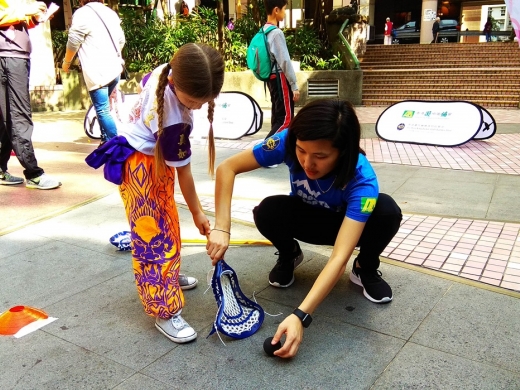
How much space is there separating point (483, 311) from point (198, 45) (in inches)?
69.3

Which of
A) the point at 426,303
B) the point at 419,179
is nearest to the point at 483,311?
the point at 426,303

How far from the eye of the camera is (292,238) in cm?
259

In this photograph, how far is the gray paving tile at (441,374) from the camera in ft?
5.98

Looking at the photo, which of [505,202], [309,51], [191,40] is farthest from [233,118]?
[191,40]

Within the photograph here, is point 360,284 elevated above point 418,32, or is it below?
below

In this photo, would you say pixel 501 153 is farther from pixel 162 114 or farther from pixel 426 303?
pixel 162 114

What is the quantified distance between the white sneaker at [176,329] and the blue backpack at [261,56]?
3.40 meters

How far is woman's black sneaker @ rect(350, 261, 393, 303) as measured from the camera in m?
2.45

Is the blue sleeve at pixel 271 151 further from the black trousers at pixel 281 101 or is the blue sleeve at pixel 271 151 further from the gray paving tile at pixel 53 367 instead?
the black trousers at pixel 281 101

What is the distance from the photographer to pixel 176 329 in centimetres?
214

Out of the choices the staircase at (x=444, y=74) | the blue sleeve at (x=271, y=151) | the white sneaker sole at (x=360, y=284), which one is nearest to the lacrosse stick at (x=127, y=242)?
the white sneaker sole at (x=360, y=284)

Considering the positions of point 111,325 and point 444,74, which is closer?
point 111,325

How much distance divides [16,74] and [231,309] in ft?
10.1

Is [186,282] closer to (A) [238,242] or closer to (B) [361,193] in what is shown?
(A) [238,242]
